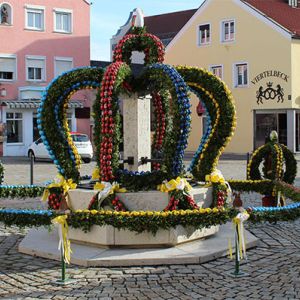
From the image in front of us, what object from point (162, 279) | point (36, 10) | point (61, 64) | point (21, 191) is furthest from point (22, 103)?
point (162, 279)

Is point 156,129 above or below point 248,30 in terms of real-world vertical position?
below

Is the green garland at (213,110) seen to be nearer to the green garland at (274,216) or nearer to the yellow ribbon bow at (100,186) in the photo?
the green garland at (274,216)

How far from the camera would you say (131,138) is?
1072 centimetres

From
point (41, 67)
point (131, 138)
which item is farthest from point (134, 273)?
point (41, 67)

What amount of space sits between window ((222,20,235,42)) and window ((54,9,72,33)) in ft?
32.2

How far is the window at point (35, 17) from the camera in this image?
1481 inches

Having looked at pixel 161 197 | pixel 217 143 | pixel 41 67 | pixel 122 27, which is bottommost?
pixel 161 197

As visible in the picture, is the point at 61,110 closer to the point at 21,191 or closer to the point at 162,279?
the point at 21,191

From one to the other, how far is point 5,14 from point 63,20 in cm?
386

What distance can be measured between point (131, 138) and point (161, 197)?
1812 mm

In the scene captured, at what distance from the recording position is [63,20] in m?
38.9

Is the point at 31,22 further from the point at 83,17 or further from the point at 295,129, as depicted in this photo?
the point at 295,129

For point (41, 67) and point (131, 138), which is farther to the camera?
point (41, 67)

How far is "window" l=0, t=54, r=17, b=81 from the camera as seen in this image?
3675 cm
